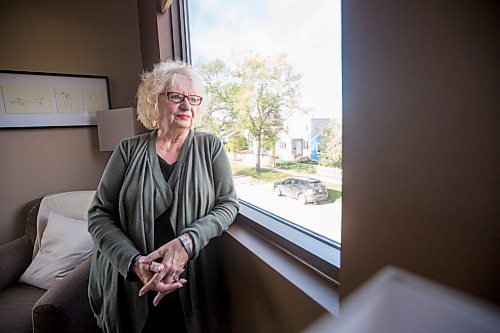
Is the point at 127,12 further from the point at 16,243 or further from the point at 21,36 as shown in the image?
the point at 16,243

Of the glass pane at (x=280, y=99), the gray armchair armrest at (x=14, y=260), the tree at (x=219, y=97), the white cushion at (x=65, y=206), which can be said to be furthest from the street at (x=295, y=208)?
the gray armchair armrest at (x=14, y=260)

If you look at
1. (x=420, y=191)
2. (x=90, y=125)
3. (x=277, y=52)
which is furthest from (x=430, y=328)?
Result: (x=90, y=125)

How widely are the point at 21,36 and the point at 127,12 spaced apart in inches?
31.6

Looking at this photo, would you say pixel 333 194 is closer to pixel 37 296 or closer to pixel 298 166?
pixel 298 166

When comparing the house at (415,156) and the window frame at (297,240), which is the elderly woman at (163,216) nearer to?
the window frame at (297,240)

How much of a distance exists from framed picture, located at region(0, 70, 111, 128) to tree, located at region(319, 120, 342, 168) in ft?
6.89

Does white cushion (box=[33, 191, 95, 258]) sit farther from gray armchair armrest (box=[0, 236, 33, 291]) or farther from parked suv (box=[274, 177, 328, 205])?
parked suv (box=[274, 177, 328, 205])

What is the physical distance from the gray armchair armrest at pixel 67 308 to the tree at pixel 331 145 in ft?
4.07

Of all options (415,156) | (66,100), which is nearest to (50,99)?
(66,100)

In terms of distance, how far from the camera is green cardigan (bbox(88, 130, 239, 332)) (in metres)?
1.04

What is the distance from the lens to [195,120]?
123cm

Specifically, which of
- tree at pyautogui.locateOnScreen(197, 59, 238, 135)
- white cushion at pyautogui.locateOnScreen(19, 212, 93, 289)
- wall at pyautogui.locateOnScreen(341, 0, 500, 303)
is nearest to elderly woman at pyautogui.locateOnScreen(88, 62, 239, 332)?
tree at pyautogui.locateOnScreen(197, 59, 238, 135)

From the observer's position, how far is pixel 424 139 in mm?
438

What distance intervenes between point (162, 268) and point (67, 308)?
2.00 ft
